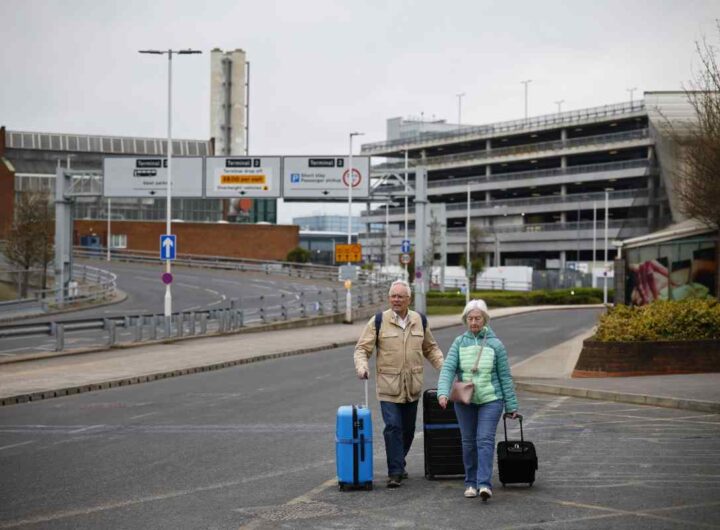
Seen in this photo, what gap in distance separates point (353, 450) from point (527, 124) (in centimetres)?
9933

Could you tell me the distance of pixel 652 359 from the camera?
1969 cm

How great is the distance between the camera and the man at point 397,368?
9.14 metres

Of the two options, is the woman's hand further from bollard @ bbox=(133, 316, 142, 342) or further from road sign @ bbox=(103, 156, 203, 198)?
road sign @ bbox=(103, 156, 203, 198)

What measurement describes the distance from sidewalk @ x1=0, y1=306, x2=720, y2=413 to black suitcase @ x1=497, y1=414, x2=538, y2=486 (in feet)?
22.5

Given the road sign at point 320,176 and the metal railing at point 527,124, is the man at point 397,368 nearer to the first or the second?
the road sign at point 320,176

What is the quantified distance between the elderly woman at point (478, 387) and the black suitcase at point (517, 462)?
0.36 metres

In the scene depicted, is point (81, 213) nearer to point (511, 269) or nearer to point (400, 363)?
point (511, 269)

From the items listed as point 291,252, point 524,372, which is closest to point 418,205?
point 524,372

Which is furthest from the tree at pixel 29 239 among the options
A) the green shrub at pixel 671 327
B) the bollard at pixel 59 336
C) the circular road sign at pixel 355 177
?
the green shrub at pixel 671 327

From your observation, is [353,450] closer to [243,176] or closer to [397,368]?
[397,368]

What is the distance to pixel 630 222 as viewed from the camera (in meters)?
92.1

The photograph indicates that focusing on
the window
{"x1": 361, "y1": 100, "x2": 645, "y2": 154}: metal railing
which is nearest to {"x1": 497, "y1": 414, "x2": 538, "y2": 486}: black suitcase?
the window

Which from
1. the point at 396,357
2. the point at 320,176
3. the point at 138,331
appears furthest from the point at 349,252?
the point at 396,357

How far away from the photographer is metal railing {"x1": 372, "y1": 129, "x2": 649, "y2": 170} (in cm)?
9556
